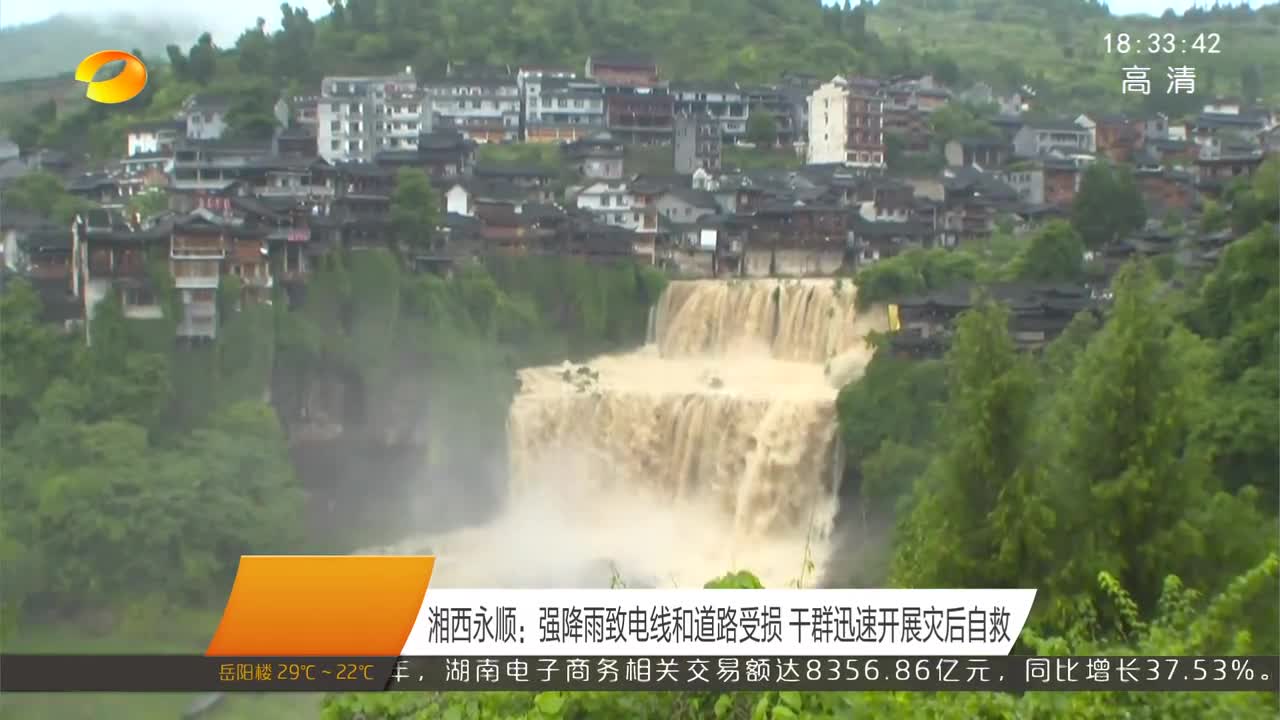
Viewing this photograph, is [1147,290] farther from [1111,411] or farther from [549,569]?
[549,569]

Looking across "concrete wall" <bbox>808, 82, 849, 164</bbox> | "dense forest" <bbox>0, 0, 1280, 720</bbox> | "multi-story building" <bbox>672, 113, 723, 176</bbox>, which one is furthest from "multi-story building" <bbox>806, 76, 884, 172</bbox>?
"multi-story building" <bbox>672, 113, 723, 176</bbox>

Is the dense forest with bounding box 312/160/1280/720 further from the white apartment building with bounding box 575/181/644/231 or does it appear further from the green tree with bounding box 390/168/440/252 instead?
the green tree with bounding box 390/168/440/252

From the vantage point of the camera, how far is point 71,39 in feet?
9.99

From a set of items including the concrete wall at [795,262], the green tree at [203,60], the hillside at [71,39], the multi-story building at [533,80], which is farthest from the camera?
the multi-story building at [533,80]

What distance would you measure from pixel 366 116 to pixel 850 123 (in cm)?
173

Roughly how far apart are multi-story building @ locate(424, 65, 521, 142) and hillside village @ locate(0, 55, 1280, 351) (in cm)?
2

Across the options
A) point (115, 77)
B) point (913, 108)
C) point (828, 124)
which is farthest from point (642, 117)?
point (115, 77)

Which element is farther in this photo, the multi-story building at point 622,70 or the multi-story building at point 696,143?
the multi-story building at point 622,70

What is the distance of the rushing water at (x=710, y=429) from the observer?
5188mm

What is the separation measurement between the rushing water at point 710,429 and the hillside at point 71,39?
2.11 metres

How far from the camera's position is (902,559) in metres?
3.59

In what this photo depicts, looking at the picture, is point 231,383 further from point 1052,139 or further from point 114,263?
point 1052,139
